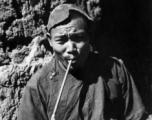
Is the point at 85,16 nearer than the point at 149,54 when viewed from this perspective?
Yes

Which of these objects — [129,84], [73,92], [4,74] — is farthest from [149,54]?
[4,74]

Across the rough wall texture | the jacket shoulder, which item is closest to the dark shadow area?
the rough wall texture

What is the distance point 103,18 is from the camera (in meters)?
1.83

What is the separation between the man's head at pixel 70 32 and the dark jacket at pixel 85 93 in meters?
0.12

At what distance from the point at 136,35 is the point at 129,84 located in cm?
56

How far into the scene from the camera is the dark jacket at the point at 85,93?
138cm

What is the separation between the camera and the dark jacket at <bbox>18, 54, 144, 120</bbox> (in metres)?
1.38

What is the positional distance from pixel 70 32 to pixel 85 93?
31cm

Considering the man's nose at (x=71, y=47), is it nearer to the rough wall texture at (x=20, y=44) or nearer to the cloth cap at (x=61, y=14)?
the cloth cap at (x=61, y=14)

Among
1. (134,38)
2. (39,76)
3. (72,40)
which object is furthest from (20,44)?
(134,38)

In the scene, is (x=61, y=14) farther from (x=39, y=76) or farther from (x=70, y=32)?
(x=39, y=76)

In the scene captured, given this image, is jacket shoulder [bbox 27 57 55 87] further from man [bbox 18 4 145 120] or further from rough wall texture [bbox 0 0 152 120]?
rough wall texture [bbox 0 0 152 120]

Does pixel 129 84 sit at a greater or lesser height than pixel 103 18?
lesser

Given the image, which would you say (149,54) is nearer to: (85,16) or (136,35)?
(136,35)
